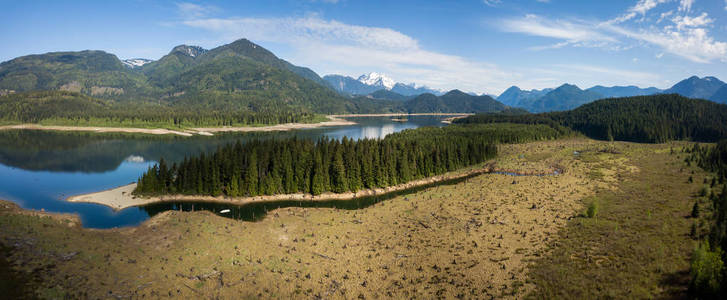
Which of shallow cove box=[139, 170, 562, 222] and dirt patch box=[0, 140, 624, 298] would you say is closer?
dirt patch box=[0, 140, 624, 298]

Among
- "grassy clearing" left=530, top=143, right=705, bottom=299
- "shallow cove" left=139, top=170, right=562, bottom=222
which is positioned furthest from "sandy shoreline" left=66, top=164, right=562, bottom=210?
"grassy clearing" left=530, top=143, right=705, bottom=299

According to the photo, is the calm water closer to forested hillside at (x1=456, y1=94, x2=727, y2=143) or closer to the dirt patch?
the dirt patch

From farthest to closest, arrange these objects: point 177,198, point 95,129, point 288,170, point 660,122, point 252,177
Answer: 1. point 95,129
2. point 660,122
3. point 288,170
4. point 252,177
5. point 177,198

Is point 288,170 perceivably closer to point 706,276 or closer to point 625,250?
point 625,250

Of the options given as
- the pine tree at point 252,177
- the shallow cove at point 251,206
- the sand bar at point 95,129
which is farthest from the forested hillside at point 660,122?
the sand bar at point 95,129

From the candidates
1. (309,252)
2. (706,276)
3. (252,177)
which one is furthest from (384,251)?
(252,177)

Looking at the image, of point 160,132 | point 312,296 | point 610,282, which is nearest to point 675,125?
point 610,282
